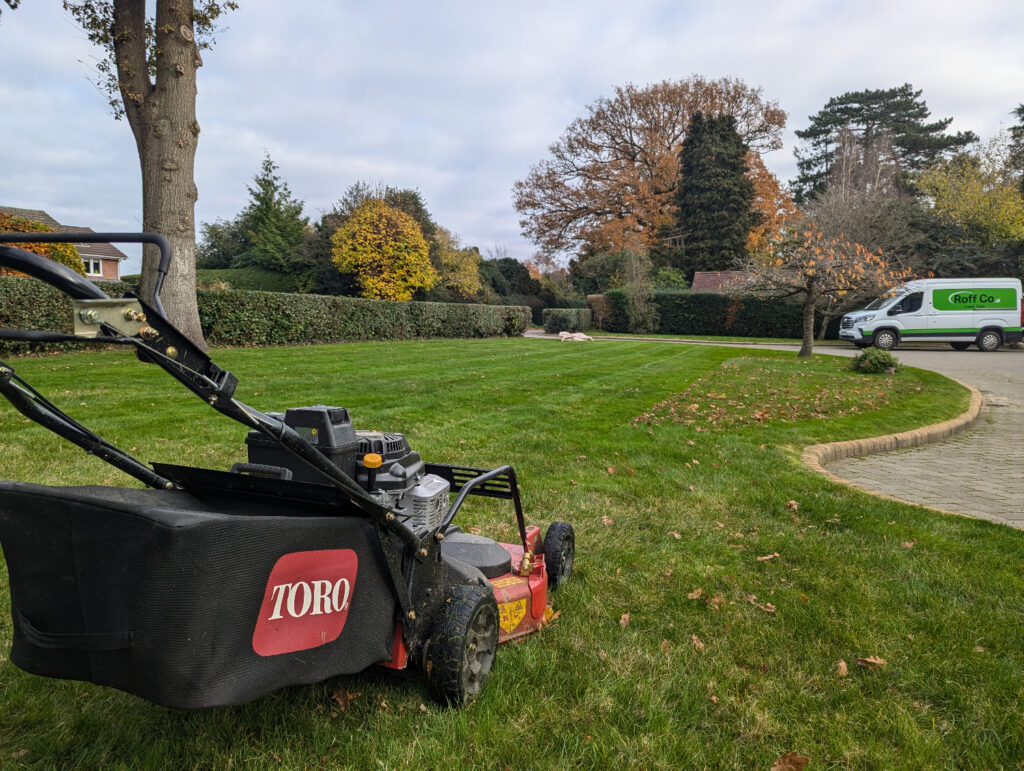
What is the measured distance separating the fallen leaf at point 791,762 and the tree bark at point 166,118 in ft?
39.8

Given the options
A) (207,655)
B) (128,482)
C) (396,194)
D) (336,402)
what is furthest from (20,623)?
(396,194)

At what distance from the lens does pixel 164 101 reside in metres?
11.6

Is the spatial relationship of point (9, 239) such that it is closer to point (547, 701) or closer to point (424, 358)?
point (547, 701)

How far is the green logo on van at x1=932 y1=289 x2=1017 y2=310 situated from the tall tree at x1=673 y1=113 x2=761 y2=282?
17.8 meters

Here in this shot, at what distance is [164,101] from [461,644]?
42.8 ft

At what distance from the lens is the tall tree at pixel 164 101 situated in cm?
1145

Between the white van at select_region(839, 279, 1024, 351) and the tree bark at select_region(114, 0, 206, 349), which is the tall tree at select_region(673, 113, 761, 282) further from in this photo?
the tree bark at select_region(114, 0, 206, 349)

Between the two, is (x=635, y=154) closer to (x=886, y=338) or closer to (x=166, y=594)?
(x=886, y=338)

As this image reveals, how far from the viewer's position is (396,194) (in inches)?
1377

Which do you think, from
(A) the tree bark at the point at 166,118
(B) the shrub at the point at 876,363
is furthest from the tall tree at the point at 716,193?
(A) the tree bark at the point at 166,118

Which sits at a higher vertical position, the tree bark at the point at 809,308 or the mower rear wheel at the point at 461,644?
the tree bark at the point at 809,308

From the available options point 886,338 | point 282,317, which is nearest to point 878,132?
point 886,338

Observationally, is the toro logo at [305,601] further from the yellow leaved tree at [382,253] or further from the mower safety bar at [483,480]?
the yellow leaved tree at [382,253]

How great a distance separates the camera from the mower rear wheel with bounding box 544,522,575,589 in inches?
117
